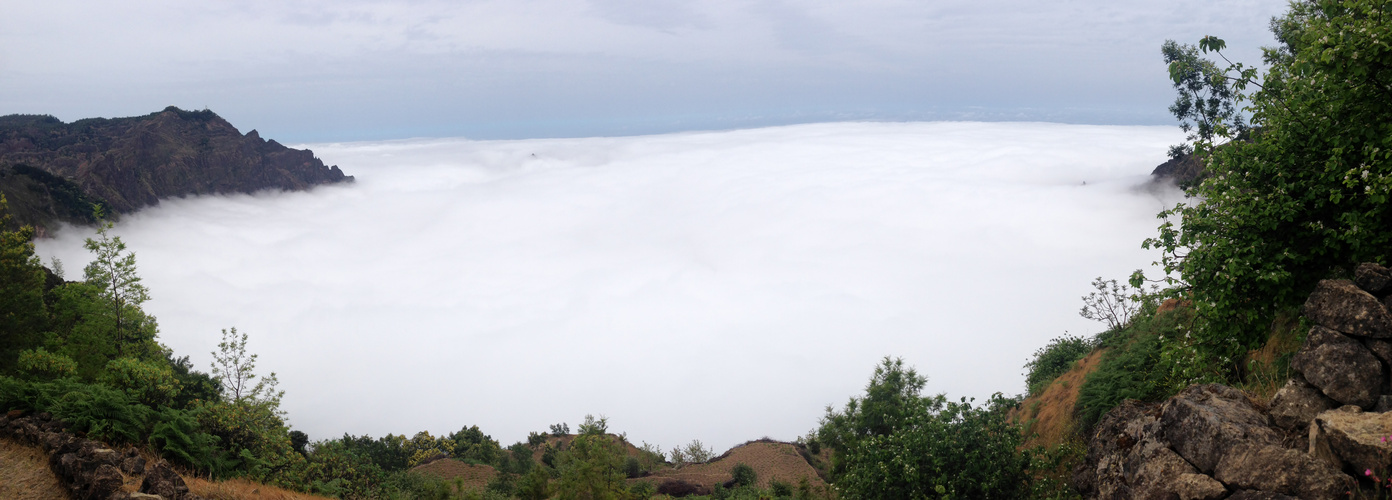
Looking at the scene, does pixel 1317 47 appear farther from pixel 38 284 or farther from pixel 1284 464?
pixel 38 284

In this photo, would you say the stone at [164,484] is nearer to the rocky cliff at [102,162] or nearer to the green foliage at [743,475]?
the green foliage at [743,475]

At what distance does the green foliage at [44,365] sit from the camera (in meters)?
22.4

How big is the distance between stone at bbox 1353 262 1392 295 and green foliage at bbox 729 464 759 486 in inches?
1241

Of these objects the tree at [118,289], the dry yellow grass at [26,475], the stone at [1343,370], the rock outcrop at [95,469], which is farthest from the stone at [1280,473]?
the tree at [118,289]

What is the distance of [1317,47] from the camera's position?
10984 millimetres

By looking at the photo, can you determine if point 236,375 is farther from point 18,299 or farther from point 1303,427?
point 1303,427

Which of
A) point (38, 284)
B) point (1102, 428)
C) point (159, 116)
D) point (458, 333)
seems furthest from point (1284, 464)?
point (159, 116)

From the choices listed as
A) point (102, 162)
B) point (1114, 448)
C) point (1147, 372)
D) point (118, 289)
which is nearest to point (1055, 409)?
point (1147, 372)

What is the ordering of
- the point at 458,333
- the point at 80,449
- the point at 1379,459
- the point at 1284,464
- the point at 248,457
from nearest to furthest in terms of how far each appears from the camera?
the point at 1379,459 < the point at 1284,464 < the point at 80,449 < the point at 248,457 < the point at 458,333

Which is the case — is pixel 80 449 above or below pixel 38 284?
below

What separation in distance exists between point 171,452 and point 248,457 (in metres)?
2.53

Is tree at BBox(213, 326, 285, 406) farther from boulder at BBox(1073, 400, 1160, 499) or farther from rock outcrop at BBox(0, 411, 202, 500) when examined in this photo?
boulder at BBox(1073, 400, 1160, 499)

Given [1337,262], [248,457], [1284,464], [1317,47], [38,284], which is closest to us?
[1284,464]

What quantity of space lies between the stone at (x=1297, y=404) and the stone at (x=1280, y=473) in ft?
3.89
